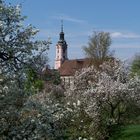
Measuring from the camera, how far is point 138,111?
26.9m

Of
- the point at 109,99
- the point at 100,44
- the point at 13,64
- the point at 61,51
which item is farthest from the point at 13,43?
the point at 61,51

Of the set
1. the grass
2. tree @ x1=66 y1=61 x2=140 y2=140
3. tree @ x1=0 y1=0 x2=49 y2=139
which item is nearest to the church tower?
tree @ x1=66 y1=61 x2=140 y2=140

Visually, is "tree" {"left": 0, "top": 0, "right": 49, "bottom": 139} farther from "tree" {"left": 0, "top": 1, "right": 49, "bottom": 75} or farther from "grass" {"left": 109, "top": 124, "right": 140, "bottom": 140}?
"grass" {"left": 109, "top": 124, "right": 140, "bottom": 140}

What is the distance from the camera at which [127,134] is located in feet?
80.9

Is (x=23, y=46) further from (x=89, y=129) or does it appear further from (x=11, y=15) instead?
(x=89, y=129)

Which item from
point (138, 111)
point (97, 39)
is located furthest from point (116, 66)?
point (97, 39)

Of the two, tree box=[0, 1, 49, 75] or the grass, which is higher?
tree box=[0, 1, 49, 75]

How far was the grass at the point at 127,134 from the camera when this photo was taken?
2326 centimetres

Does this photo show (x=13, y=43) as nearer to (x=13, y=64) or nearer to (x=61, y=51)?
(x=13, y=64)

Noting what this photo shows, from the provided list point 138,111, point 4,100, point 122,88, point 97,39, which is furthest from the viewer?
point 97,39

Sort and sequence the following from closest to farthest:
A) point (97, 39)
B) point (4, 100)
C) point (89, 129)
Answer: point (4, 100) → point (89, 129) → point (97, 39)

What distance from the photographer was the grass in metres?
23.3

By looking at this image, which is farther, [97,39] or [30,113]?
[97,39]

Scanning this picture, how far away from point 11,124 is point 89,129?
10643 mm
